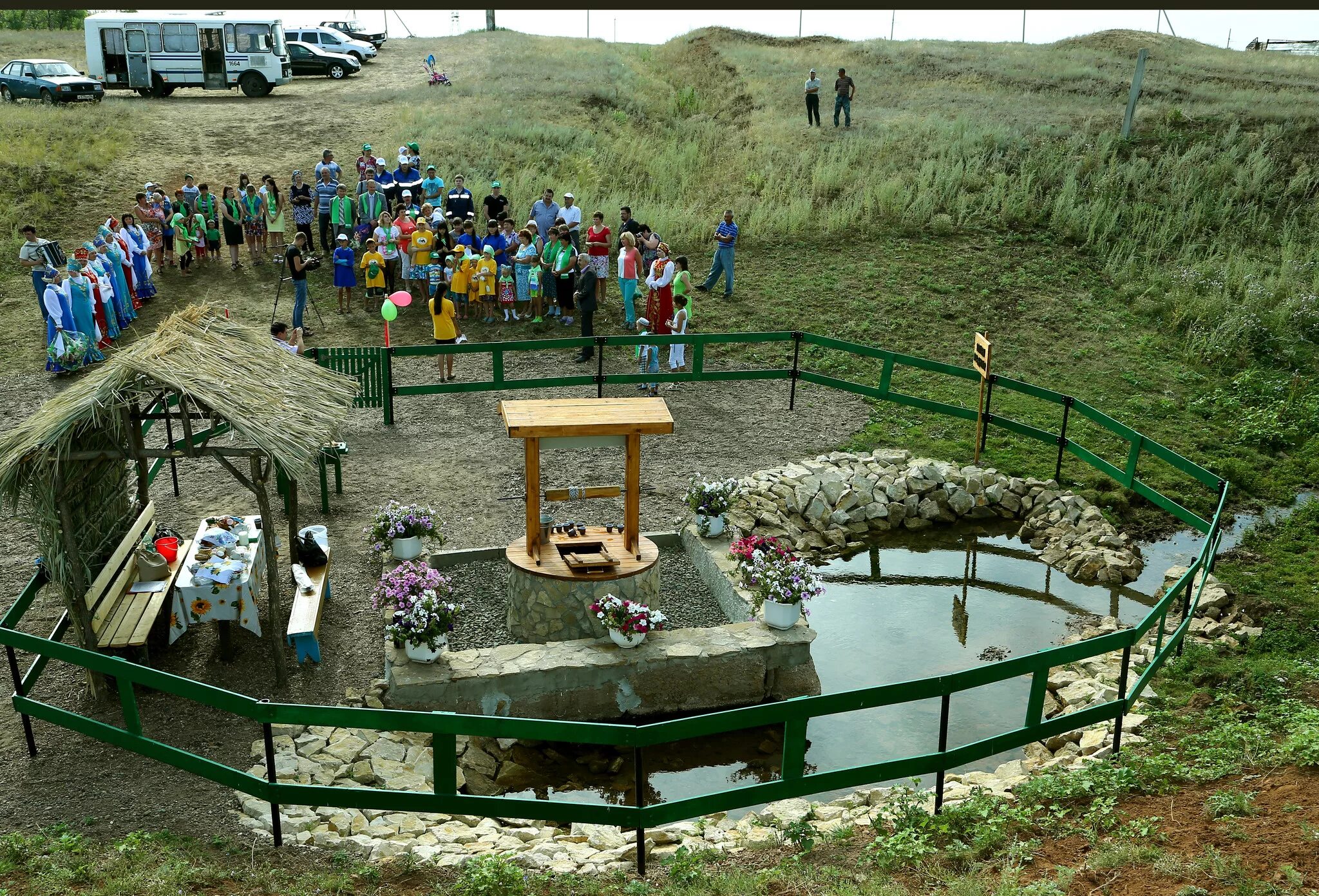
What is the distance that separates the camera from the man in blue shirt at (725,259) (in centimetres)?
2056

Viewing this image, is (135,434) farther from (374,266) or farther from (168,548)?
(374,266)

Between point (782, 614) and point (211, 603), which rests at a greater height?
point (211, 603)

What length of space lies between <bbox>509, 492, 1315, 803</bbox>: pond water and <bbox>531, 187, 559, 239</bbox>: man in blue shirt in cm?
991

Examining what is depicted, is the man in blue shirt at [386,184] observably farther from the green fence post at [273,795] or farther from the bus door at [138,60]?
the green fence post at [273,795]

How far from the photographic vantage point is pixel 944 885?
21.9ft

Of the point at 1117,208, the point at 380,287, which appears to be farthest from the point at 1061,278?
the point at 380,287

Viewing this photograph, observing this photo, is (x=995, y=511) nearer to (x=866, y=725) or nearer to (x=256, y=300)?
(x=866, y=725)

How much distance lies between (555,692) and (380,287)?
12535 mm

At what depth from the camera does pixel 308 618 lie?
33.0 ft

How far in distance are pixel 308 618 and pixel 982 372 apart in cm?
960

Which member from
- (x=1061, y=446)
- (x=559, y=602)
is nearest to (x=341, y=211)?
(x=559, y=602)

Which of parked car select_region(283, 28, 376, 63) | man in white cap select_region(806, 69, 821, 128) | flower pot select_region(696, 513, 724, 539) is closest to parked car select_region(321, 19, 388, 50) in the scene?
parked car select_region(283, 28, 376, 63)

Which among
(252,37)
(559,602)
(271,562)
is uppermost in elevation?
(252,37)

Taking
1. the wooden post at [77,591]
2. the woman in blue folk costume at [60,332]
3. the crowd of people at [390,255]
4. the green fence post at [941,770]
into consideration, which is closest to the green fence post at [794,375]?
the crowd of people at [390,255]
